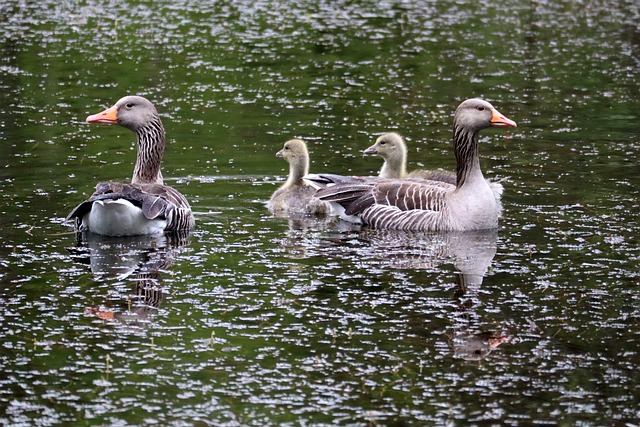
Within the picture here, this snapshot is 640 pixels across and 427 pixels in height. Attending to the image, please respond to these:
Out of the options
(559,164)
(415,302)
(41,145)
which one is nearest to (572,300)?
(415,302)

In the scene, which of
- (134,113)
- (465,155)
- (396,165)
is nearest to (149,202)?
(134,113)

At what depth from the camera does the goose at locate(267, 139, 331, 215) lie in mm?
15250

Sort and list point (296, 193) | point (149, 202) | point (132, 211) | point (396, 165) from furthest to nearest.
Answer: point (396, 165) < point (296, 193) < point (149, 202) < point (132, 211)

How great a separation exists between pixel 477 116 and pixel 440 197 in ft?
3.61

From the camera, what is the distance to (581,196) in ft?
51.1

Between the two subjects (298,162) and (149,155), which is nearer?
(149,155)

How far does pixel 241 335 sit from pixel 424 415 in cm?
215

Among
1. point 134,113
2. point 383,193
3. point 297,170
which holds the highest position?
point 134,113

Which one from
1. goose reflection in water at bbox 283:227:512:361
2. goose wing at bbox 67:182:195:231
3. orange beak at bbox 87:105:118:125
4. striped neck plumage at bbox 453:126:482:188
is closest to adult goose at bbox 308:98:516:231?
striped neck plumage at bbox 453:126:482:188

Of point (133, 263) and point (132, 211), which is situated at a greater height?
point (132, 211)

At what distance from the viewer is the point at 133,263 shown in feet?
40.5

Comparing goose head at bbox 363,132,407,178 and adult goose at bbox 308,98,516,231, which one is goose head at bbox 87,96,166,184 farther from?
goose head at bbox 363,132,407,178

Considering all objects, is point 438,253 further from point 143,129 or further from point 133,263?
point 143,129

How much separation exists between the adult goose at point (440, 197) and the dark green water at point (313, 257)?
1.16 ft
